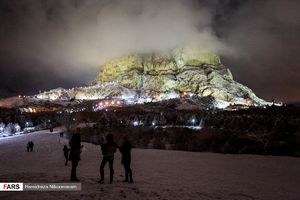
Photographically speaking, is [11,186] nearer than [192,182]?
Yes

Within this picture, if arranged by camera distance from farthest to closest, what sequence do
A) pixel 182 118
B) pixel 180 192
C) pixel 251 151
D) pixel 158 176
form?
pixel 182 118 < pixel 251 151 < pixel 158 176 < pixel 180 192

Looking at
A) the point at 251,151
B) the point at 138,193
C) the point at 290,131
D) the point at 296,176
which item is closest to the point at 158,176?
the point at 138,193

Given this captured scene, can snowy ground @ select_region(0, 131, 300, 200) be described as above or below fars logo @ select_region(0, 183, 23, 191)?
below

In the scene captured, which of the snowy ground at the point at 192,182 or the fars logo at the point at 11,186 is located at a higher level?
the fars logo at the point at 11,186

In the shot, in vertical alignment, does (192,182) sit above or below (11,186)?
below

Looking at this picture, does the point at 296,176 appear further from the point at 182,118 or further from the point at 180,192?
the point at 182,118

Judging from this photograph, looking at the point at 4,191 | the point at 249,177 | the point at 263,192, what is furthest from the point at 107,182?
the point at 249,177

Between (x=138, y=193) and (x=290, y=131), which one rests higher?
(x=290, y=131)

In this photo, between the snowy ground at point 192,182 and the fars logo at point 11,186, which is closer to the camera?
the fars logo at point 11,186

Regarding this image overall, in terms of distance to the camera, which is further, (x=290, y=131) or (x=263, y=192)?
(x=290, y=131)

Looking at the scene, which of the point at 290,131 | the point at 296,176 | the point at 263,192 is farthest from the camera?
the point at 290,131

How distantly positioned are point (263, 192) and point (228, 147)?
76.7ft

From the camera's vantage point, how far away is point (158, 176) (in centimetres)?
1856

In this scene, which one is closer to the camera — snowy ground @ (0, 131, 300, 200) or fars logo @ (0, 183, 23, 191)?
fars logo @ (0, 183, 23, 191)
